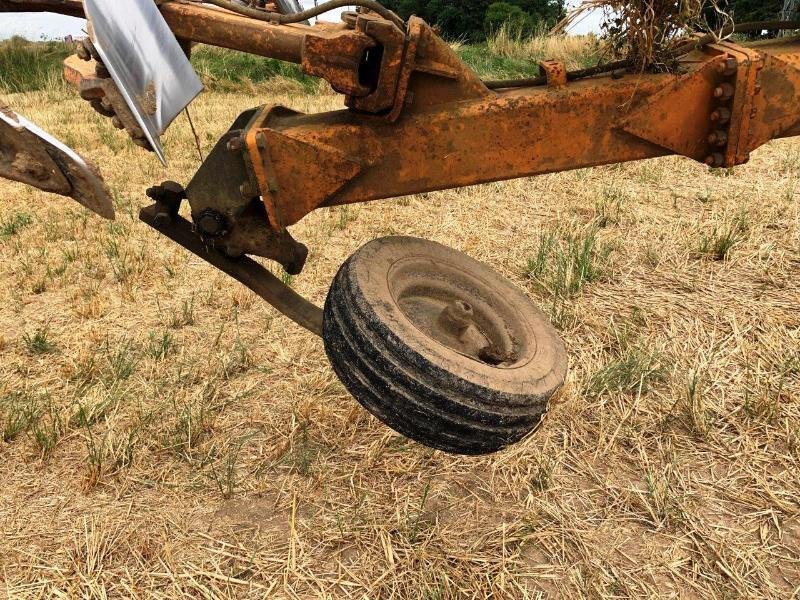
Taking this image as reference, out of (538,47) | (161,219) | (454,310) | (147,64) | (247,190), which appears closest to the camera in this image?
(147,64)

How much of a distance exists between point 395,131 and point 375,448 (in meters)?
1.58

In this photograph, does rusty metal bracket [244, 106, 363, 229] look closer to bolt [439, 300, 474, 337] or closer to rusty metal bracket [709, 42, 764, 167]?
bolt [439, 300, 474, 337]

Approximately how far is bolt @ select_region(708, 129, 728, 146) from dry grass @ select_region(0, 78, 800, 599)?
4.62 ft

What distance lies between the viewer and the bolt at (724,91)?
7.45 ft

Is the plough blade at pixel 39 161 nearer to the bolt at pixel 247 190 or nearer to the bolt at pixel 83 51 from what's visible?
the bolt at pixel 83 51

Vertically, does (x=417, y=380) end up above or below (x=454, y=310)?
above

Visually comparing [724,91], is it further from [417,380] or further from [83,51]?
[83,51]

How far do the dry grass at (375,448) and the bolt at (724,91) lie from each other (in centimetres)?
155

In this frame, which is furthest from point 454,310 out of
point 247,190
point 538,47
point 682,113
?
point 538,47

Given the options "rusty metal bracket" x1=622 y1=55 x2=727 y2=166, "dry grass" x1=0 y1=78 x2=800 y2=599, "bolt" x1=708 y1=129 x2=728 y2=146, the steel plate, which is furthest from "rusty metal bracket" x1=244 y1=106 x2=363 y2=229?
"dry grass" x1=0 y1=78 x2=800 y2=599

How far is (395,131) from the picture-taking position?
2203mm

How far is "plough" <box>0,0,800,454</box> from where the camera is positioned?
2.07 metres

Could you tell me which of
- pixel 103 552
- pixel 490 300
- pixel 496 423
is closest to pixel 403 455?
pixel 490 300

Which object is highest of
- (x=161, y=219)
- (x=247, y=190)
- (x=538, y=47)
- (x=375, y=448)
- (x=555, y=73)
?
(x=555, y=73)
